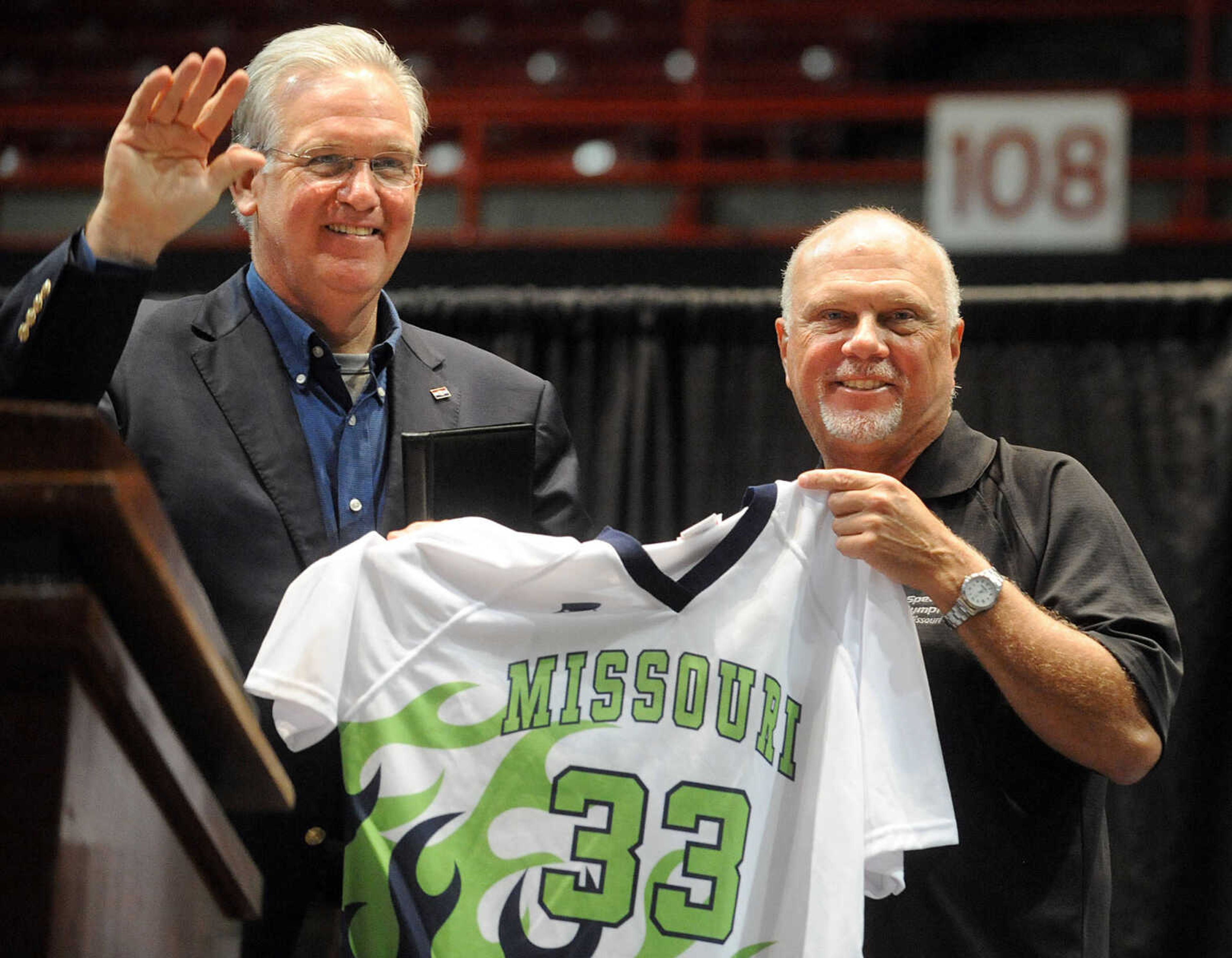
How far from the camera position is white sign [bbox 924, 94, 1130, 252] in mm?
4332

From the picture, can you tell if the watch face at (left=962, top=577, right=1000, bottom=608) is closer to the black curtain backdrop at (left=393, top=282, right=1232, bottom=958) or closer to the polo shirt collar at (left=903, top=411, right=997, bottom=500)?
the polo shirt collar at (left=903, top=411, right=997, bottom=500)

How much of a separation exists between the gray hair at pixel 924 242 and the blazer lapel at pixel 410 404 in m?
0.46

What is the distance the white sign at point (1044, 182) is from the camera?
4332mm

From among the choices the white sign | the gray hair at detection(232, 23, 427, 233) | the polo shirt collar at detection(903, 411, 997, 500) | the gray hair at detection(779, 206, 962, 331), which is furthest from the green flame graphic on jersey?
the white sign

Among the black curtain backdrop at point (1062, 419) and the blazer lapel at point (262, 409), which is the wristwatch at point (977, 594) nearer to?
the blazer lapel at point (262, 409)

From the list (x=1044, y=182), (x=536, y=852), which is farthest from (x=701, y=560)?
(x=1044, y=182)

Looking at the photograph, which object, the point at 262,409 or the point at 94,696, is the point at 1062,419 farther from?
the point at 94,696

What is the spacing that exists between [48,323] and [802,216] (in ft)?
13.8

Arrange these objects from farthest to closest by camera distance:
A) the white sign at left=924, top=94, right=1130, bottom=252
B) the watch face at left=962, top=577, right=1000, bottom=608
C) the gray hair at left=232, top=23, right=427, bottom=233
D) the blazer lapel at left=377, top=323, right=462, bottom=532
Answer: the white sign at left=924, top=94, right=1130, bottom=252 → the gray hair at left=232, top=23, right=427, bottom=233 → the blazer lapel at left=377, top=323, right=462, bottom=532 → the watch face at left=962, top=577, right=1000, bottom=608

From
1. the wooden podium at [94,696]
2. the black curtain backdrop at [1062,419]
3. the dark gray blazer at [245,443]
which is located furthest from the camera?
the black curtain backdrop at [1062,419]

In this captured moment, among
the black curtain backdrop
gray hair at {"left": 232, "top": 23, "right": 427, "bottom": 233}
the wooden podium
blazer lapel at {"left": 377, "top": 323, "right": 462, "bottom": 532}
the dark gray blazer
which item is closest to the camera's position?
the wooden podium

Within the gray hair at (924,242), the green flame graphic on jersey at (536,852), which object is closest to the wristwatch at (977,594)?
the green flame graphic on jersey at (536,852)

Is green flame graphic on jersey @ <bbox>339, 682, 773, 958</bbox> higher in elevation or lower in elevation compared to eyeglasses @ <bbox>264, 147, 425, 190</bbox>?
lower

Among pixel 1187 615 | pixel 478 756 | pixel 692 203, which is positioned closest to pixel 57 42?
pixel 692 203
